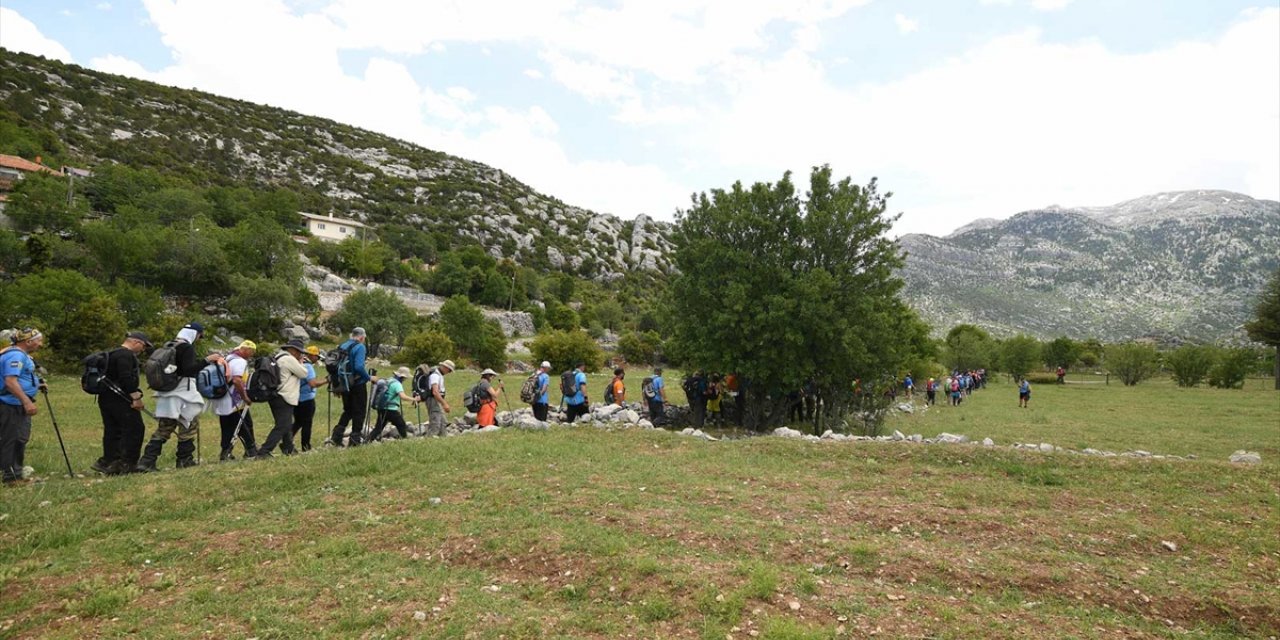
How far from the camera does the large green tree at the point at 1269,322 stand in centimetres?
5453

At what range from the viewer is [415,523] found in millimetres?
7109

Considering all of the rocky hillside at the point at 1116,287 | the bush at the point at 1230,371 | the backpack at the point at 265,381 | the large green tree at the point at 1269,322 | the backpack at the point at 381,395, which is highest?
the rocky hillside at the point at 1116,287

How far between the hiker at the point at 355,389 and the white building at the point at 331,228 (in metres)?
88.3

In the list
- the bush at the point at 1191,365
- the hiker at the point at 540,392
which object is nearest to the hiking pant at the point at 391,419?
the hiker at the point at 540,392

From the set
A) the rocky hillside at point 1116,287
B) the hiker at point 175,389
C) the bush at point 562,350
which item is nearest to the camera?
the hiker at point 175,389

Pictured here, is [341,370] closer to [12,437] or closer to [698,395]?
[12,437]

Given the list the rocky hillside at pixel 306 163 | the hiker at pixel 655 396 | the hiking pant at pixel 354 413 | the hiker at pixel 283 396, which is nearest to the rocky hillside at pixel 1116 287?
the rocky hillside at pixel 306 163

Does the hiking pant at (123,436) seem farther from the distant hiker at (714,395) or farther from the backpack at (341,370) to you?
the distant hiker at (714,395)

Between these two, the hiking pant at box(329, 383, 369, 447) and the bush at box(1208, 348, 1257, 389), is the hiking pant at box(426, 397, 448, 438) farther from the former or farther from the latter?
the bush at box(1208, 348, 1257, 389)

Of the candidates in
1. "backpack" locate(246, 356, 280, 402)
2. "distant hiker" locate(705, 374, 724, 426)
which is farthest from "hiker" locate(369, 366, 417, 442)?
"distant hiker" locate(705, 374, 724, 426)

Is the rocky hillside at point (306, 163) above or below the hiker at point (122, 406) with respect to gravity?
above

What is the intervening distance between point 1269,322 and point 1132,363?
10.7 m

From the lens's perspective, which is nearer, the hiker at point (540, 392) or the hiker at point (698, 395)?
the hiker at point (540, 392)

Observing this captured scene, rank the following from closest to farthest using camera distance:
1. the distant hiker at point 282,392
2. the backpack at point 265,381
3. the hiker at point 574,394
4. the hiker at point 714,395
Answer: the backpack at point 265,381 < the distant hiker at point 282,392 < the hiker at point 574,394 < the hiker at point 714,395
